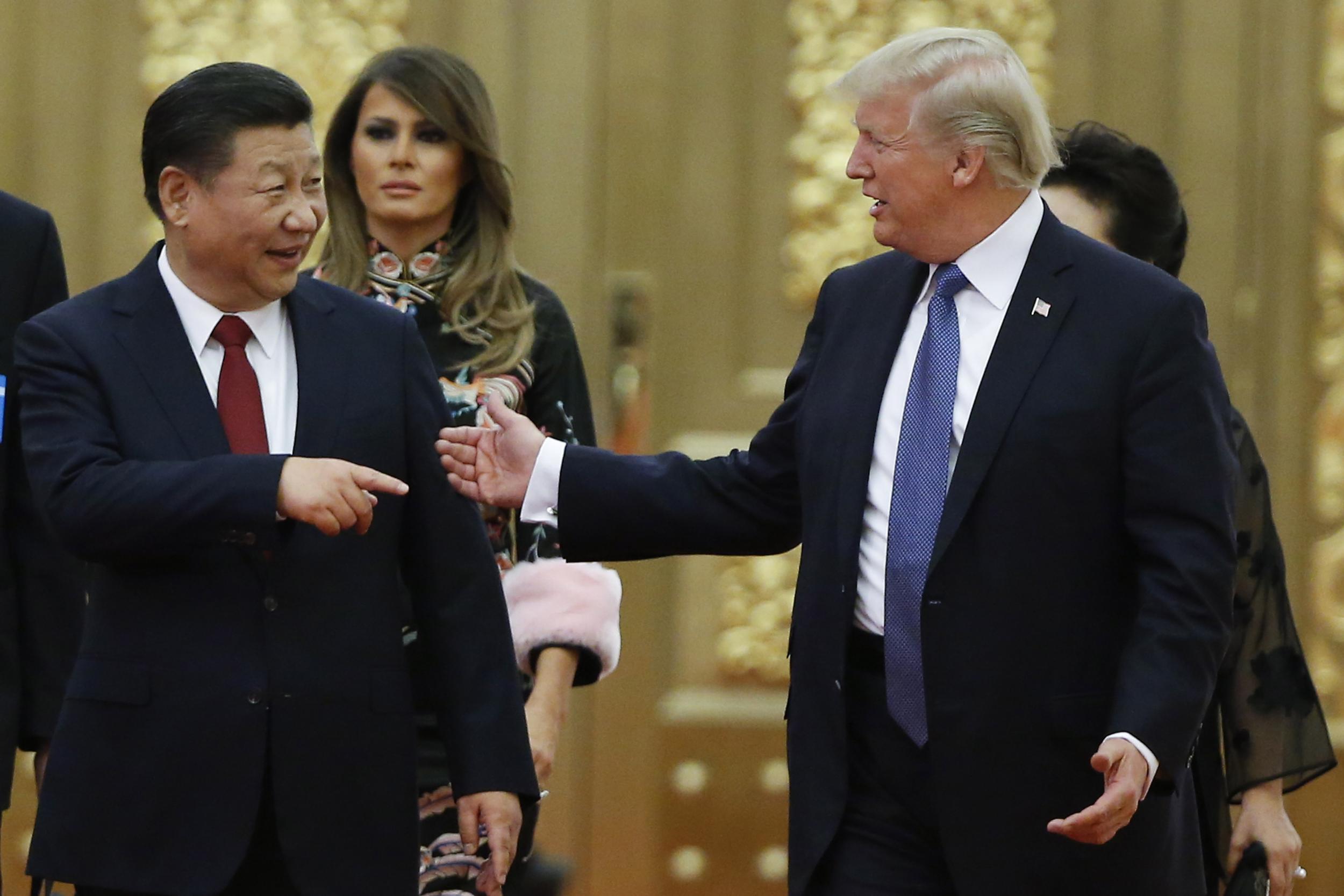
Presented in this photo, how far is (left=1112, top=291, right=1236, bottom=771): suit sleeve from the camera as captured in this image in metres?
2.17

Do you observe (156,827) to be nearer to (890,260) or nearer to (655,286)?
(890,260)

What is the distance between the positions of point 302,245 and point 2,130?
7.20 ft

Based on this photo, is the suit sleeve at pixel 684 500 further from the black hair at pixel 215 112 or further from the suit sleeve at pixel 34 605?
the suit sleeve at pixel 34 605

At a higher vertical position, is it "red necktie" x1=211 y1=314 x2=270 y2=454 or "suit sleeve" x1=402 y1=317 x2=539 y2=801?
"red necktie" x1=211 y1=314 x2=270 y2=454

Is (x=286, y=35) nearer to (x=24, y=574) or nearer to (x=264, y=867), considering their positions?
(x=24, y=574)

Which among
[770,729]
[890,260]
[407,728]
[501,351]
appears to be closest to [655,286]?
[770,729]

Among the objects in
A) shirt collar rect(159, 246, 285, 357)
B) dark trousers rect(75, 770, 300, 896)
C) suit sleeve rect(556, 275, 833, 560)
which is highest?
shirt collar rect(159, 246, 285, 357)

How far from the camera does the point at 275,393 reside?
7.70 feet

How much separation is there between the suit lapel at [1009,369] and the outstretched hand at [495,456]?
22.3 inches

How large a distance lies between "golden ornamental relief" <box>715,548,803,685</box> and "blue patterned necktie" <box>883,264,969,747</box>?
2.02 m

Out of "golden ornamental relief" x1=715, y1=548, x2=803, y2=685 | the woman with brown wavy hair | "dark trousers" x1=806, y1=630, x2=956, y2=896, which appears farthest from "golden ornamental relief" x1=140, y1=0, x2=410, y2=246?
"dark trousers" x1=806, y1=630, x2=956, y2=896

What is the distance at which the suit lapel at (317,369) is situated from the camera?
2.31 m

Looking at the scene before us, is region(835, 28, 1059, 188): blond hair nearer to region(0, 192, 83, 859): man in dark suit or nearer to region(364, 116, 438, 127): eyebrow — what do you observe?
region(364, 116, 438, 127): eyebrow

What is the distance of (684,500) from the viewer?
2.58 m
